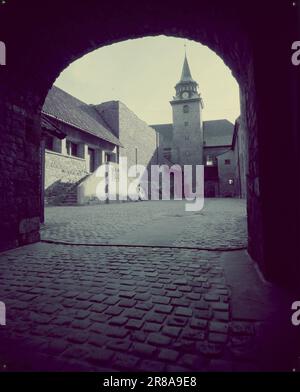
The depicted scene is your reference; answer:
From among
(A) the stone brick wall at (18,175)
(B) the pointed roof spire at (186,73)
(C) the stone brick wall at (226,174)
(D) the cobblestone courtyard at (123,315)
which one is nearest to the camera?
(D) the cobblestone courtyard at (123,315)

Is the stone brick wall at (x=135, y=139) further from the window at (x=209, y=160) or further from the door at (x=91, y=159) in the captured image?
the window at (x=209, y=160)

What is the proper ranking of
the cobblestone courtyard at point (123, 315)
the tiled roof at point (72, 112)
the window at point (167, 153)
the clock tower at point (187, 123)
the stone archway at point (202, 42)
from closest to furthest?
the cobblestone courtyard at point (123, 315) < the stone archway at point (202, 42) < the tiled roof at point (72, 112) < the clock tower at point (187, 123) < the window at point (167, 153)

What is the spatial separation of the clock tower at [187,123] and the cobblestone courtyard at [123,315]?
117 ft

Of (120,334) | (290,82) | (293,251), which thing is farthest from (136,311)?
(290,82)

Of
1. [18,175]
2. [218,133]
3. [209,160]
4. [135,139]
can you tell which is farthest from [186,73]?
[18,175]

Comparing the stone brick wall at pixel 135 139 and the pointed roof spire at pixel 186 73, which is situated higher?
the pointed roof spire at pixel 186 73

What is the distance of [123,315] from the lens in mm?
2002

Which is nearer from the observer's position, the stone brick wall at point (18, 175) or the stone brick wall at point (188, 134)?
the stone brick wall at point (18, 175)

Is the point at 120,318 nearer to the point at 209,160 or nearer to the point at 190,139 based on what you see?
the point at 190,139

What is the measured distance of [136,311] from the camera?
2061mm

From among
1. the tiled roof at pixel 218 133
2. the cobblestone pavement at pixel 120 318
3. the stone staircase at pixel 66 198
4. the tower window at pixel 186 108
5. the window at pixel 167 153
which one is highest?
the tower window at pixel 186 108

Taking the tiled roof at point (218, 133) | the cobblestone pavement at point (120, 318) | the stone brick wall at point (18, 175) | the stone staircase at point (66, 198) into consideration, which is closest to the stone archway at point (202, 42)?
the stone brick wall at point (18, 175)

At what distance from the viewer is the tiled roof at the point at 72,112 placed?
16844 mm
